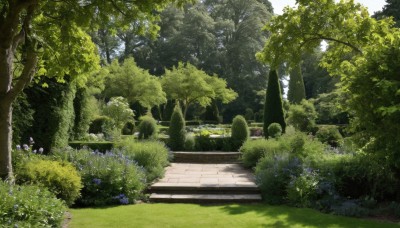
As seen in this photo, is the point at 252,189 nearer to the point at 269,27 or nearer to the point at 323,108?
the point at 269,27

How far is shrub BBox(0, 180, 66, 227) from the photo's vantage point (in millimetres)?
4730

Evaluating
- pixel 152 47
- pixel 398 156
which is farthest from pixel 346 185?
pixel 152 47

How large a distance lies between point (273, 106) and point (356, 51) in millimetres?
6904

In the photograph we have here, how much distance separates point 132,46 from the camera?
43656mm

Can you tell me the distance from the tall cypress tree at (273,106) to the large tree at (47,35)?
11.9 meters

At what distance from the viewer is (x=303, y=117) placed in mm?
20750

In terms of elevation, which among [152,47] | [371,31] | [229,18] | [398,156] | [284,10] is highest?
[229,18]

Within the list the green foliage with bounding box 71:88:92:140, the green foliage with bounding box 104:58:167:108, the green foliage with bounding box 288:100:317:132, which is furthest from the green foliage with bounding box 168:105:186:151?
the green foliage with bounding box 104:58:167:108

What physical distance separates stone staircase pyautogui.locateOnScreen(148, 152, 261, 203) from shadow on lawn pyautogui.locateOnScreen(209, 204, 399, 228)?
704mm

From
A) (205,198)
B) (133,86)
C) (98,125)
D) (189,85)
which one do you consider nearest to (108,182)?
(205,198)

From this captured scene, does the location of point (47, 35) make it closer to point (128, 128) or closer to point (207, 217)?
point (207, 217)

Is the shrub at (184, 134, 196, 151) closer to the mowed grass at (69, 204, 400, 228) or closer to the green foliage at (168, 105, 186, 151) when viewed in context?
the green foliage at (168, 105, 186, 151)

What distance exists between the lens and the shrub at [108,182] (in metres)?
7.62

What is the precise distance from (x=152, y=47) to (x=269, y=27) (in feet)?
108
